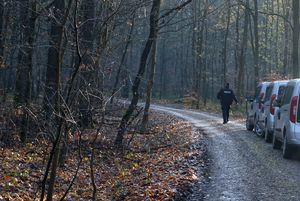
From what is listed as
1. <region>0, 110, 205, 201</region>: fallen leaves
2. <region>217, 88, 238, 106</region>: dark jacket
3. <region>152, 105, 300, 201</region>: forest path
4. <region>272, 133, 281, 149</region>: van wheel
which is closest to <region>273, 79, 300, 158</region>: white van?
<region>152, 105, 300, 201</region>: forest path

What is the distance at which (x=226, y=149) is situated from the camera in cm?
1689

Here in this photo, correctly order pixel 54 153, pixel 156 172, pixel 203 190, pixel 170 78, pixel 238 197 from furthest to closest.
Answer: pixel 170 78 < pixel 156 172 < pixel 203 190 < pixel 238 197 < pixel 54 153

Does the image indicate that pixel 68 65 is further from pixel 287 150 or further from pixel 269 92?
pixel 269 92

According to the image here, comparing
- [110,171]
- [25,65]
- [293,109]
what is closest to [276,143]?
[293,109]

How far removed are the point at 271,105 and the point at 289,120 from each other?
4096 mm

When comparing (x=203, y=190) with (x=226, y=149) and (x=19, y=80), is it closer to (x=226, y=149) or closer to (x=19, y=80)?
(x=226, y=149)

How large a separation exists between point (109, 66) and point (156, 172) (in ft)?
9.62

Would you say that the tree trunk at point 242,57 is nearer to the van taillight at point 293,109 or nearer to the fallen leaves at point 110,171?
the fallen leaves at point 110,171

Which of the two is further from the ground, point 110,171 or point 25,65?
point 25,65

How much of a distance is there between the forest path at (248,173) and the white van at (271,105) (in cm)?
47

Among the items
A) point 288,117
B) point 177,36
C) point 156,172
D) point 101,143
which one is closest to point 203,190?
point 156,172

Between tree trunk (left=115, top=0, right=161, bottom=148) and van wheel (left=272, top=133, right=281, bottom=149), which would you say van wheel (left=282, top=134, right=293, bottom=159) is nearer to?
van wheel (left=272, top=133, right=281, bottom=149)

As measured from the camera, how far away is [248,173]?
1240 cm

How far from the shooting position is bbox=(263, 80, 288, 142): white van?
17984 mm
